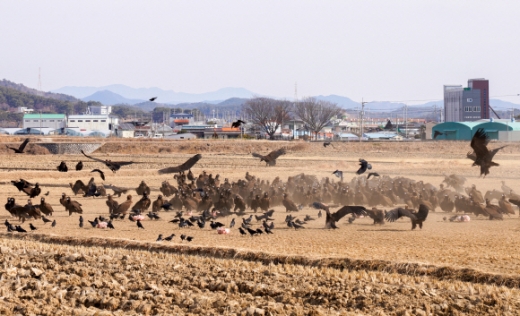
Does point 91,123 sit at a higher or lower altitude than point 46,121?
lower

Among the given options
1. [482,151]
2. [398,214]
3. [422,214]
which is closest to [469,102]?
[482,151]

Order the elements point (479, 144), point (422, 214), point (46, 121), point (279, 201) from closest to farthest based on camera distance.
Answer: point (422, 214)
point (479, 144)
point (279, 201)
point (46, 121)

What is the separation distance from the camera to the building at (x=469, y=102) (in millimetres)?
129250

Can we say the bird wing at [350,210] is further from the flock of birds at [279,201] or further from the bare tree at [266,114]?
the bare tree at [266,114]

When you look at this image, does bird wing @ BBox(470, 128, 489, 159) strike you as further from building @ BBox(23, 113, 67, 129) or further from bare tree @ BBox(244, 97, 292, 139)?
building @ BBox(23, 113, 67, 129)

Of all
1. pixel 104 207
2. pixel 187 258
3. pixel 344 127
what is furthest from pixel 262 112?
pixel 187 258

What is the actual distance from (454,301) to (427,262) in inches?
95.6

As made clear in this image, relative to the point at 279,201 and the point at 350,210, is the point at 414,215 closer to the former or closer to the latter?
the point at 350,210

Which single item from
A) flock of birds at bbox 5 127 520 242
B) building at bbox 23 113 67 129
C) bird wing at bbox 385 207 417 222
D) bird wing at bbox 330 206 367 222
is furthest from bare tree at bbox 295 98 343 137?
bird wing at bbox 330 206 367 222

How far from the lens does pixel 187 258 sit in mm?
12406

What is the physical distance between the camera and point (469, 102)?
429 feet

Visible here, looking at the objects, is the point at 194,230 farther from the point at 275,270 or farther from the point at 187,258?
the point at 275,270

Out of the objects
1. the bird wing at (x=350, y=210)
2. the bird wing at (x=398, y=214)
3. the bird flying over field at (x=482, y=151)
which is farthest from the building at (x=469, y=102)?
the bird wing at (x=350, y=210)

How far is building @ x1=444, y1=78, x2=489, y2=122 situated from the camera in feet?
424
